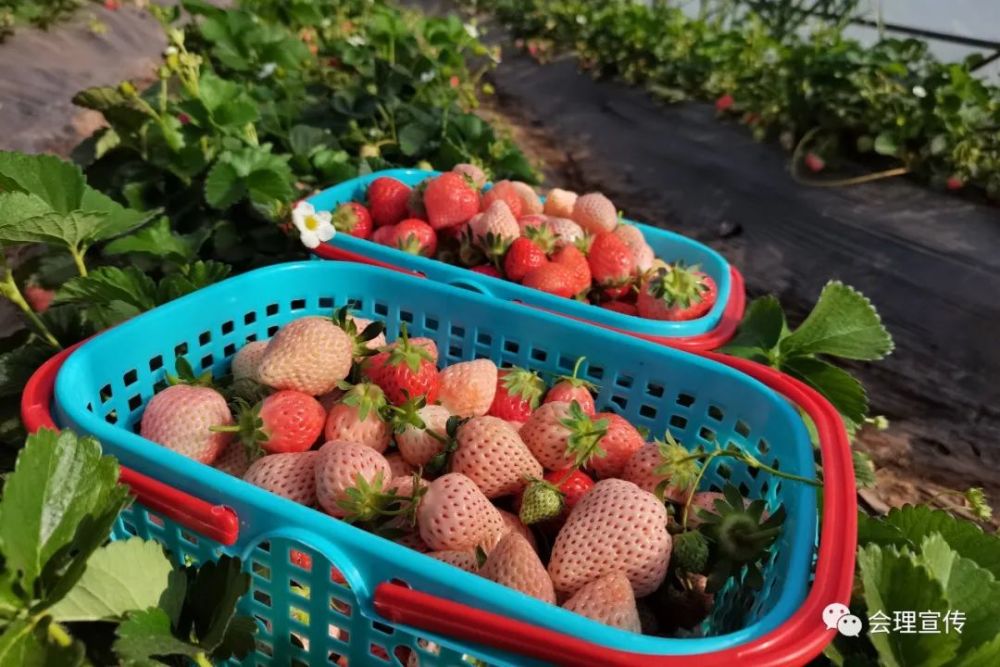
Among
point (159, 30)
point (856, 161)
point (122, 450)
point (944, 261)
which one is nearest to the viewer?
point (122, 450)

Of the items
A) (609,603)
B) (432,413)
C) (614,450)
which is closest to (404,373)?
(432,413)

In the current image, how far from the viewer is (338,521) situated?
69 cm

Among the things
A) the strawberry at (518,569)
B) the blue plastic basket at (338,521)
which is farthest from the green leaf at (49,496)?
the strawberry at (518,569)

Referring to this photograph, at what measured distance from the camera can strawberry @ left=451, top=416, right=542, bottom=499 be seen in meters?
0.91

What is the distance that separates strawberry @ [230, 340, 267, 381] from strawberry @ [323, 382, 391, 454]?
0.48ft

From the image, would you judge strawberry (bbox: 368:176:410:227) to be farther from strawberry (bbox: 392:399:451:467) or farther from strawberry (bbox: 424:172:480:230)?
strawberry (bbox: 392:399:451:467)

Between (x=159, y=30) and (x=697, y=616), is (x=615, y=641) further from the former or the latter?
(x=159, y=30)

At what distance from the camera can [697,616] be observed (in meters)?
0.85

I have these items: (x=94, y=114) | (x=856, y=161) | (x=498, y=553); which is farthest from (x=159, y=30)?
(x=498, y=553)

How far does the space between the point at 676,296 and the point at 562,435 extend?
49cm

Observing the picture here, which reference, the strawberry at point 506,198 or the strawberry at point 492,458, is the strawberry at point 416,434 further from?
the strawberry at point 506,198

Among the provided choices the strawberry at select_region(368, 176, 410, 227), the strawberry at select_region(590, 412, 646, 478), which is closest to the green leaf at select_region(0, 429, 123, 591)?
the strawberry at select_region(590, 412, 646, 478)

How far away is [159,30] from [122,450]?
3.51m

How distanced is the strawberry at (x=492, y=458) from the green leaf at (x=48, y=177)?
25.1 inches
